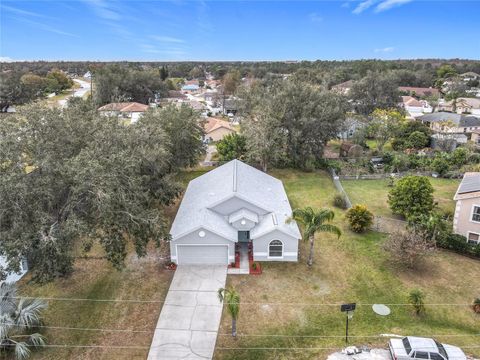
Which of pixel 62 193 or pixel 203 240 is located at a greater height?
pixel 62 193

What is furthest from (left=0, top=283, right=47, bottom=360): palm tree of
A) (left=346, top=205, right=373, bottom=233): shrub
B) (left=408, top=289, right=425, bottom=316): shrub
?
(left=346, top=205, right=373, bottom=233): shrub

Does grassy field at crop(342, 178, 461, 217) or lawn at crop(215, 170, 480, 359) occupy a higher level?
grassy field at crop(342, 178, 461, 217)

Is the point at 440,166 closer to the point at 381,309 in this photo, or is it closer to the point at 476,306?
the point at 476,306

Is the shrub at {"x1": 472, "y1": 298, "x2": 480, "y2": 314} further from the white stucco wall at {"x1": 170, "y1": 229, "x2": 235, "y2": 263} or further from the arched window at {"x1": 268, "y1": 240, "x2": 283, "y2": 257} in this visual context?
the white stucco wall at {"x1": 170, "y1": 229, "x2": 235, "y2": 263}

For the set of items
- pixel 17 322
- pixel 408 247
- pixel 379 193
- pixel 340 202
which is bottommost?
pixel 17 322

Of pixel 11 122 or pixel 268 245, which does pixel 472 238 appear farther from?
pixel 11 122

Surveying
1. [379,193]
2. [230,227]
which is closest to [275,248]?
[230,227]
